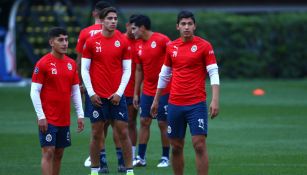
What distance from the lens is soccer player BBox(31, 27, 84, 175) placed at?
40.8ft

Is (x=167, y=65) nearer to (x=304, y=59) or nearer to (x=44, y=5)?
(x=44, y=5)

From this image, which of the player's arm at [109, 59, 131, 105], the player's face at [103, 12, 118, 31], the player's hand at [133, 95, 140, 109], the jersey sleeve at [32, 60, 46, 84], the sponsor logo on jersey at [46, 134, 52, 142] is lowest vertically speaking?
the player's hand at [133, 95, 140, 109]

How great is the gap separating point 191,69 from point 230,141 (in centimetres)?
628

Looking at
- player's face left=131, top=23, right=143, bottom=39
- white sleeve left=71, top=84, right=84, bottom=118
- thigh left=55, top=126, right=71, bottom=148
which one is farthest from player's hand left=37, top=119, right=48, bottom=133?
player's face left=131, top=23, right=143, bottom=39

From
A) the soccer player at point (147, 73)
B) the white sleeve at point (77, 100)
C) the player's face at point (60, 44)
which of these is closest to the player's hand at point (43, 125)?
the white sleeve at point (77, 100)

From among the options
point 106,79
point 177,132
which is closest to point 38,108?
point 177,132

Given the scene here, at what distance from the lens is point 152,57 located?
52.7 ft

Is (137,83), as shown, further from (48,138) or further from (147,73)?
(48,138)

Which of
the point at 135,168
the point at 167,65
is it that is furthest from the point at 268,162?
the point at 167,65

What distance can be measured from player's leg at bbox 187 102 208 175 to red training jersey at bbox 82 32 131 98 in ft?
5.97

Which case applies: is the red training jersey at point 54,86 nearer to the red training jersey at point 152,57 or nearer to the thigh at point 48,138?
the thigh at point 48,138

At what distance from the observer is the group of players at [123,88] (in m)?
12.6

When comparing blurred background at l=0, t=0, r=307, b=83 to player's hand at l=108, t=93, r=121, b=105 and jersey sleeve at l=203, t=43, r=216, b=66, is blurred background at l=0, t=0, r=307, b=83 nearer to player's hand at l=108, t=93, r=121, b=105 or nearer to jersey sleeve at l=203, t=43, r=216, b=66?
player's hand at l=108, t=93, r=121, b=105

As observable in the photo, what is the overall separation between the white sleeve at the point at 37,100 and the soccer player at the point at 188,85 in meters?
1.84
